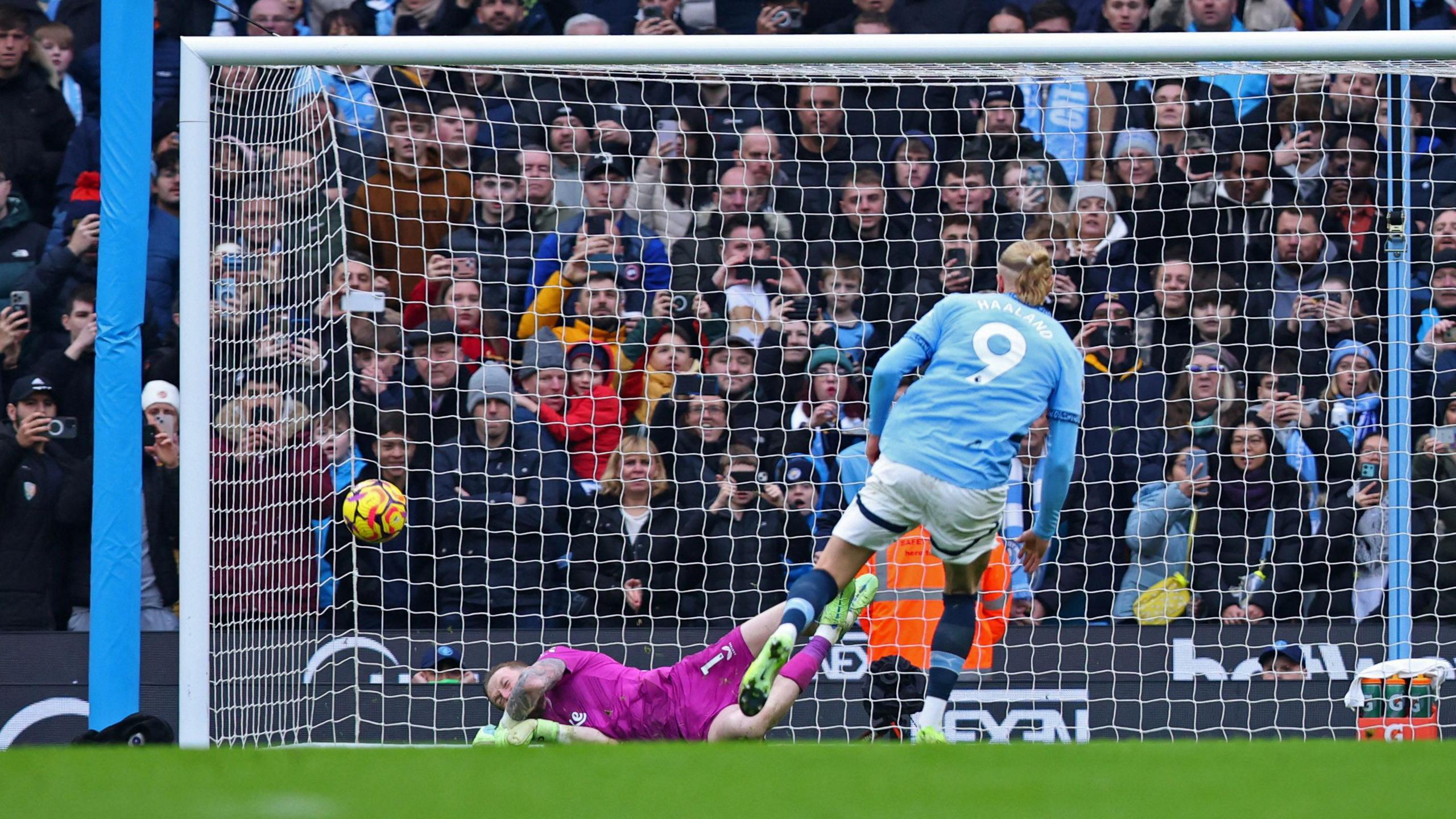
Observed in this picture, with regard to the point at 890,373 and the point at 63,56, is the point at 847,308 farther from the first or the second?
the point at 63,56

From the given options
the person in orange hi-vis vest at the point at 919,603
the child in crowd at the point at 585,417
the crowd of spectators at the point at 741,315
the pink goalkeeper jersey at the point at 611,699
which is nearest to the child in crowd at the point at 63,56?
the crowd of spectators at the point at 741,315

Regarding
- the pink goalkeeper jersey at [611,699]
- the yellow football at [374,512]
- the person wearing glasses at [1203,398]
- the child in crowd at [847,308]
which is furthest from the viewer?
the child in crowd at [847,308]

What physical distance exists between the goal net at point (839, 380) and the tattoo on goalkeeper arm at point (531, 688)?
2.33 feet

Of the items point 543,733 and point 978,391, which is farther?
point 543,733

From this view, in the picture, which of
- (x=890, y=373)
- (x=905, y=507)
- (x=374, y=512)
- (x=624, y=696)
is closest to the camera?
(x=890, y=373)

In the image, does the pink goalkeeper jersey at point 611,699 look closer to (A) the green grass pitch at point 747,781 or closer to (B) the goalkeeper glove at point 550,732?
(B) the goalkeeper glove at point 550,732

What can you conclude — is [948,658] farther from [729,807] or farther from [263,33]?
[263,33]

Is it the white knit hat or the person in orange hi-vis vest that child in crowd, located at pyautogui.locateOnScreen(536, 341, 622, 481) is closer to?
the person in orange hi-vis vest

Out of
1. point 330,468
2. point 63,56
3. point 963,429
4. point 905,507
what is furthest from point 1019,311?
point 63,56

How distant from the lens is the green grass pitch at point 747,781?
212 centimetres

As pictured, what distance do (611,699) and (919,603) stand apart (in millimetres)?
1332

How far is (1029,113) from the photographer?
701 centimetres

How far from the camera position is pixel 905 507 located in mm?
4746

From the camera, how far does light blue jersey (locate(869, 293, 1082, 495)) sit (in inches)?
187
